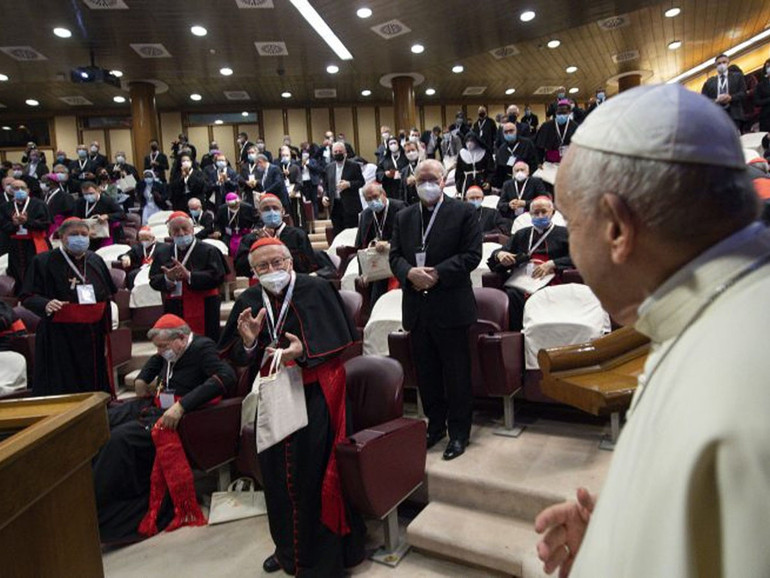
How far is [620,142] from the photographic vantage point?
0.62 m

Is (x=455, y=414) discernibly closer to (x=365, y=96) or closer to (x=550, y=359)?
(x=550, y=359)

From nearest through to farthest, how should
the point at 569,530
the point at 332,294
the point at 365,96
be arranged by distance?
the point at 569,530 < the point at 332,294 < the point at 365,96

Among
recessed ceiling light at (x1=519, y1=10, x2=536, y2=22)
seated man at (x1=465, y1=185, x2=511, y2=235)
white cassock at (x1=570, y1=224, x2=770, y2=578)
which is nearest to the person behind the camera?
white cassock at (x1=570, y1=224, x2=770, y2=578)

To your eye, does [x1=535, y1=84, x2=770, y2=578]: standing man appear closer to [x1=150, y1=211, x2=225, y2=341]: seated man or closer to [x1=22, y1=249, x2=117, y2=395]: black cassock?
[x1=150, y1=211, x2=225, y2=341]: seated man

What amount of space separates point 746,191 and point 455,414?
9.13ft

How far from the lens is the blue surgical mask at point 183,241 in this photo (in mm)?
4766

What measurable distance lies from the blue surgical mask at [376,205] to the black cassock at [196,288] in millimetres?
1386

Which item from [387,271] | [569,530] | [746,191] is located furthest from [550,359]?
[387,271]

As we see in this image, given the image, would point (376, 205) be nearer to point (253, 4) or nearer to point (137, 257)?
point (137, 257)

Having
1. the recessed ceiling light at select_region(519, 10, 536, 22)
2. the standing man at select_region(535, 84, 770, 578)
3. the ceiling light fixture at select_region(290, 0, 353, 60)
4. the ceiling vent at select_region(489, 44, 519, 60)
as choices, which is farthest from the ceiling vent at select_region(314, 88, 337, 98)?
the standing man at select_region(535, 84, 770, 578)

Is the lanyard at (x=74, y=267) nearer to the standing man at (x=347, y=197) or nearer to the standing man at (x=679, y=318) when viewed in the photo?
the standing man at (x=347, y=197)

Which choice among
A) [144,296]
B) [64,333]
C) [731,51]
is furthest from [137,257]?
[731,51]

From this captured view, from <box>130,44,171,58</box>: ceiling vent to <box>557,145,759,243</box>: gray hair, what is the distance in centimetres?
1211

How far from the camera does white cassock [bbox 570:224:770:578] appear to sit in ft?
1.49
